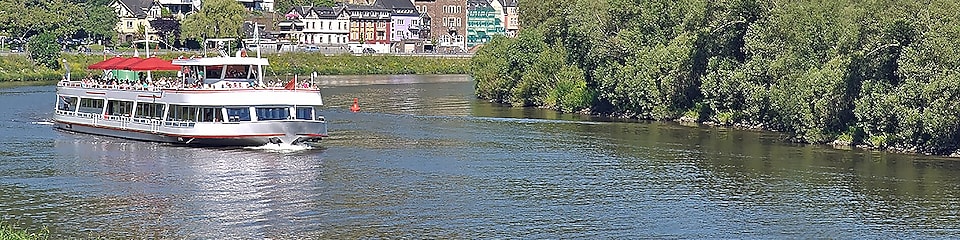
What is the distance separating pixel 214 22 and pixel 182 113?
9786 cm

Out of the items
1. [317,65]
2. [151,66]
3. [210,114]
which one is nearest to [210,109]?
[210,114]

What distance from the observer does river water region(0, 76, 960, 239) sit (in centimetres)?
3878

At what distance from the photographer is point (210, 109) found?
56500 mm

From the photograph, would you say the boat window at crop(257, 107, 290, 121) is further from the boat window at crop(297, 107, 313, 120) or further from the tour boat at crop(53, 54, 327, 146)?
the boat window at crop(297, 107, 313, 120)

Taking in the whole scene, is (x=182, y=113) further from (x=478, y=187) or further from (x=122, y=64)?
(x=478, y=187)

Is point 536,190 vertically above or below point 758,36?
below

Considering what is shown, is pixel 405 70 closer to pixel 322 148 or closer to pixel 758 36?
pixel 758 36

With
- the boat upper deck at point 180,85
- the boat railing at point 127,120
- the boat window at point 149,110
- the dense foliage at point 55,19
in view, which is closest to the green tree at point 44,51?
the dense foliage at point 55,19

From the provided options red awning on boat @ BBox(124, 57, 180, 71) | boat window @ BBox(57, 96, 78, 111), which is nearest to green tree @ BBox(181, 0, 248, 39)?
boat window @ BBox(57, 96, 78, 111)

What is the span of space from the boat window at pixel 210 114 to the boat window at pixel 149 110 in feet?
10.4

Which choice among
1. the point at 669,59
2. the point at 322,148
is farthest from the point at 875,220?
the point at 669,59

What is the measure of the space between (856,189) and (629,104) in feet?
104

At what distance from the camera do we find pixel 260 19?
6914 inches

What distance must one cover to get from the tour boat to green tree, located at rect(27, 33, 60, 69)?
2546 inches
